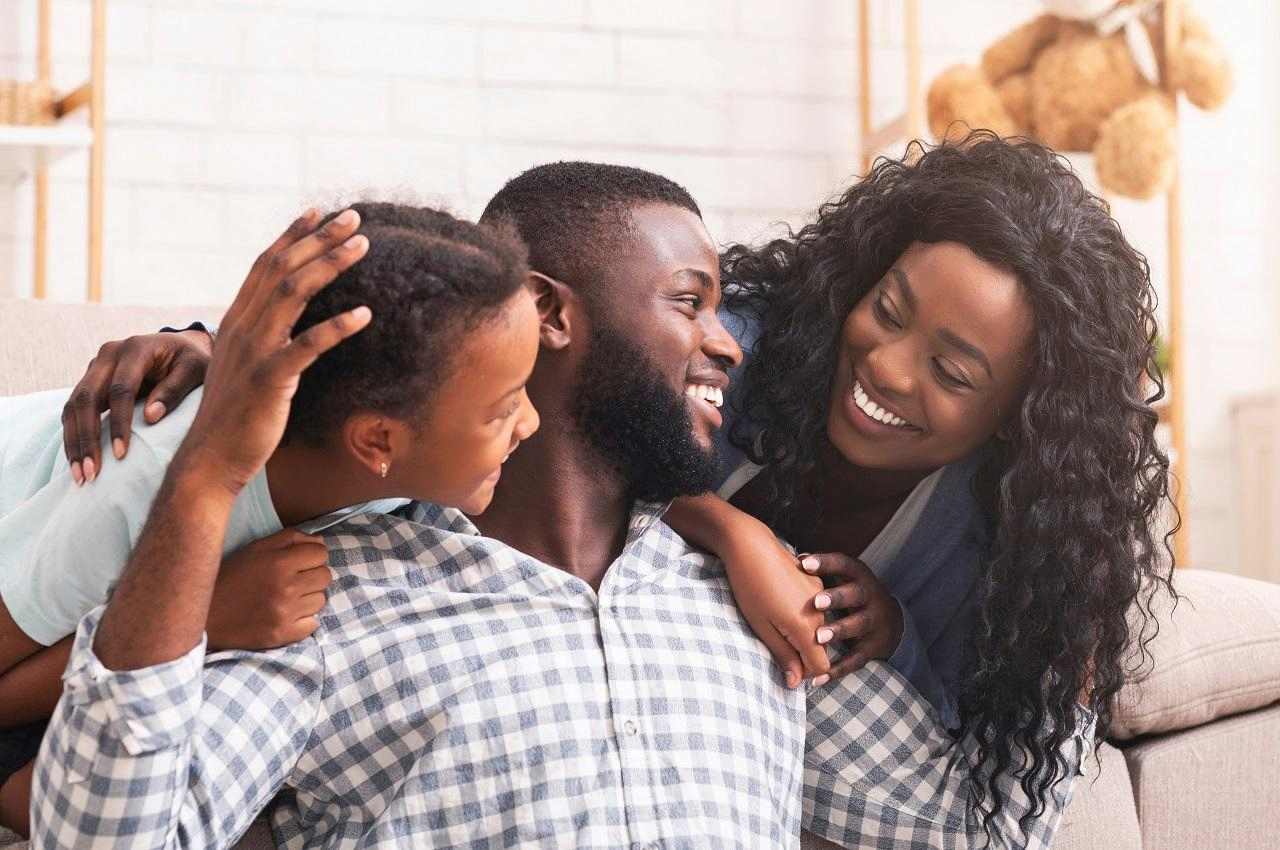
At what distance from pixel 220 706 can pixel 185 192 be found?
1.95m

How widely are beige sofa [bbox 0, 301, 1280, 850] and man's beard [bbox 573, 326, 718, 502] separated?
0.54 meters

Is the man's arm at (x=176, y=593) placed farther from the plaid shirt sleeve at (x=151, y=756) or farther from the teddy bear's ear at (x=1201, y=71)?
the teddy bear's ear at (x=1201, y=71)

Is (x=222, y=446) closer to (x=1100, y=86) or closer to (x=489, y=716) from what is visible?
(x=489, y=716)

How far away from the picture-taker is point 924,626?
1390mm

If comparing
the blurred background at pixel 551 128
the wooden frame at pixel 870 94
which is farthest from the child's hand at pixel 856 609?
the wooden frame at pixel 870 94

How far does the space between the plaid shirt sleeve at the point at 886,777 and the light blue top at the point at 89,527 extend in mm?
427

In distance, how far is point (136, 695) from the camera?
2.98ft

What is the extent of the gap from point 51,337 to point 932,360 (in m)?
0.86

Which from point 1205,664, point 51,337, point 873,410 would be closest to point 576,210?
point 873,410

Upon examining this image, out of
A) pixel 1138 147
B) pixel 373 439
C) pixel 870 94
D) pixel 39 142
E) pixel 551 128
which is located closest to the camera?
pixel 373 439

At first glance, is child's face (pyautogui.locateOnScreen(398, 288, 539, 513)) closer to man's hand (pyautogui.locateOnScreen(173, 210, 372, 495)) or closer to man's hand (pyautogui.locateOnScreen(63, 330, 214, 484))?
man's hand (pyautogui.locateOnScreen(173, 210, 372, 495))

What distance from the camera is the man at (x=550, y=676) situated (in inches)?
36.5

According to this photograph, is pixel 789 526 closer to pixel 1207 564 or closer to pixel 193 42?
pixel 193 42

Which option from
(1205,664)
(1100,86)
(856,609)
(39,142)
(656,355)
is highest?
(1100,86)
